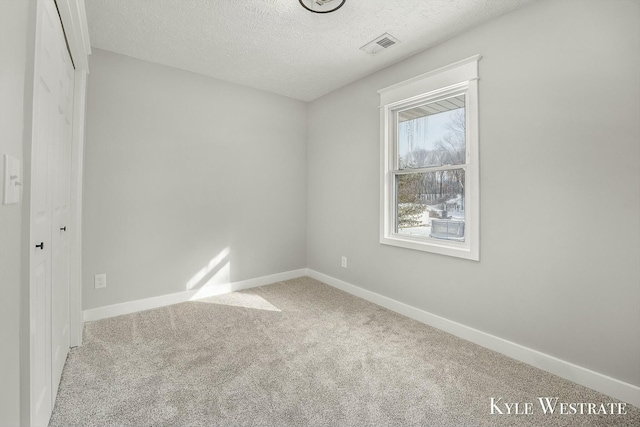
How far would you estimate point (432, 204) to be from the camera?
2779 millimetres

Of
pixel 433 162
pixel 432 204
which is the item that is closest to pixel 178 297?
pixel 432 204

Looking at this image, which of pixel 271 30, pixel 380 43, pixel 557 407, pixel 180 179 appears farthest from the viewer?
pixel 180 179

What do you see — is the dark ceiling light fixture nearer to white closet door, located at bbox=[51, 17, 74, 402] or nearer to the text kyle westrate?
white closet door, located at bbox=[51, 17, 74, 402]

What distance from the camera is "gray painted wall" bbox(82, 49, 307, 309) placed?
272 centimetres

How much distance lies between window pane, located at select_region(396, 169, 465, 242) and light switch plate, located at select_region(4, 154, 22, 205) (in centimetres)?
274

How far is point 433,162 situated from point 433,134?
27 cm

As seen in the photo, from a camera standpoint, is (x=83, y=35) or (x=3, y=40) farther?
(x=83, y=35)

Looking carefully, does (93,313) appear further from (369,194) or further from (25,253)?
(369,194)

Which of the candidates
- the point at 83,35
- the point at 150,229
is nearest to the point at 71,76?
the point at 83,35

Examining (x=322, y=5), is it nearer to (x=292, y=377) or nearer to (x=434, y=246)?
(x=434, y=246)

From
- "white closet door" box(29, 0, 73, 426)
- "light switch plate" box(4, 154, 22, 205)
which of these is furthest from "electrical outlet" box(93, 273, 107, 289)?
"light switch plate" box(4, 154, 22, 205)

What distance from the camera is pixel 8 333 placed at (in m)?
0.87

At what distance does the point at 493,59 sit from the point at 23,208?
9.57ft

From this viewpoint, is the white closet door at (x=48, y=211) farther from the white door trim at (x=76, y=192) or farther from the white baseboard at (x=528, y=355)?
the white baseboard at (x=528, y=355)
